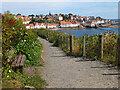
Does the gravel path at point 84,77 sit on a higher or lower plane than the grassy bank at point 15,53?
lower

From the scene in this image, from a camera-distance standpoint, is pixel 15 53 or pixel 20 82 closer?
pixel 20 82

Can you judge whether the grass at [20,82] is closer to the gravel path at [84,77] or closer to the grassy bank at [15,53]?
the grassy bank at [15,53]

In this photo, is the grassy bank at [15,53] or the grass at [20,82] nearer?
the grass at [20,82]

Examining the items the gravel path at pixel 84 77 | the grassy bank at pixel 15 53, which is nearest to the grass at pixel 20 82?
the grassy bank at pixel 15 53

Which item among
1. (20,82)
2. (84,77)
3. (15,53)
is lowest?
(84,77)

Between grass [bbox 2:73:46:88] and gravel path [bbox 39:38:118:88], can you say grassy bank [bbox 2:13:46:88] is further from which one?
gravel path [bbox 39:38:118:88]

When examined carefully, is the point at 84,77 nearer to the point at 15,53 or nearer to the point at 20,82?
the point at 20,82

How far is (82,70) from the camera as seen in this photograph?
7.27 m

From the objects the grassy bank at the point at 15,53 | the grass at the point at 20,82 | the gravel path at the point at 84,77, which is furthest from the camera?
the gravel path at the point at 84,77

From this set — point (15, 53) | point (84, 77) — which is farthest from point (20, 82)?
point (15, 53)

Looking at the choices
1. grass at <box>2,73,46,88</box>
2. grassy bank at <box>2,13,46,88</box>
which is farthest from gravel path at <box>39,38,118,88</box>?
grassy bank at <box>2,13,46,88</box>

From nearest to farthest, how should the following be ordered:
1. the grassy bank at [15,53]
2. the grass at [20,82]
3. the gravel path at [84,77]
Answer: the grass at [20,82] → the grassy bank at [15,53] → the gravel path at [84,77]

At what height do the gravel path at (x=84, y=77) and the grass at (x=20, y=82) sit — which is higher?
the grass at (x=20, y=82)

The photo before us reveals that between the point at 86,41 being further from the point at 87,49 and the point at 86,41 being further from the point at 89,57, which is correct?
the point at 89,57
